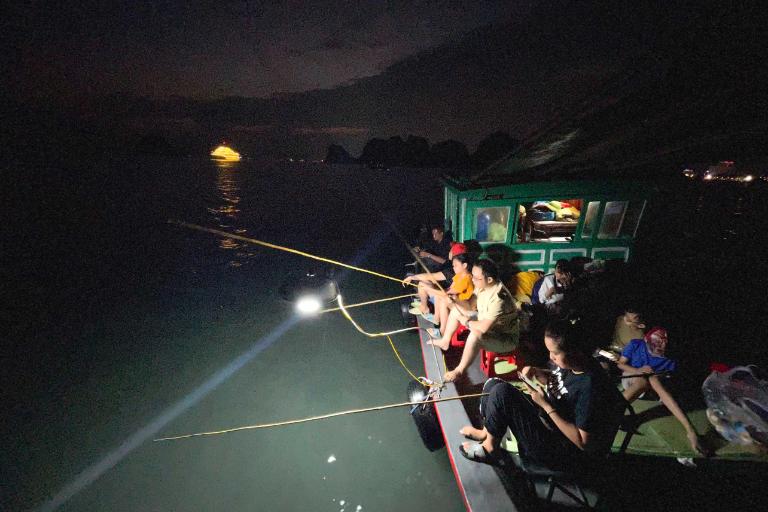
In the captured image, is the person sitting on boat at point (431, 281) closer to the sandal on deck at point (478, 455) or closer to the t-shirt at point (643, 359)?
the t-shirt at point (643, 359)

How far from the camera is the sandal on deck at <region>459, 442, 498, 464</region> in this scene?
3.10 meters

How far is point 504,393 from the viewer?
8.86 feet

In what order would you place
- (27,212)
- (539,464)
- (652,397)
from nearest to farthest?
1. (539,464)
2. (652,397)
3. (27,212)

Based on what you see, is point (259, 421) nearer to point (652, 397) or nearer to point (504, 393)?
point (504, 393)

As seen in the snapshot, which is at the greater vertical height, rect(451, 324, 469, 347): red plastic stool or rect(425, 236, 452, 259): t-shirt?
rect(425, 236, 452, 259): t-shirt

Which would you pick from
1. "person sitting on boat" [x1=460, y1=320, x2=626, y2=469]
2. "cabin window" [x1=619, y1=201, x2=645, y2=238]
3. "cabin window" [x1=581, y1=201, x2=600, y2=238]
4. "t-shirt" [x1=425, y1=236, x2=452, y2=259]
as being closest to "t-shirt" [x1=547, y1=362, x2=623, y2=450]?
"person sitting on boat" [x1=460, y1=320, x2=626, y2=469]

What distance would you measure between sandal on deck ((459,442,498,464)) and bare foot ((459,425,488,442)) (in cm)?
12

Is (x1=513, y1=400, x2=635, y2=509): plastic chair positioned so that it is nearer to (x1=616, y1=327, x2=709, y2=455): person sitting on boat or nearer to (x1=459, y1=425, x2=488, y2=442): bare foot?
(x1=459, y1=425, x2=488, y2=442): bare foot

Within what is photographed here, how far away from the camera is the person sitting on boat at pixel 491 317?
3879 millimetres

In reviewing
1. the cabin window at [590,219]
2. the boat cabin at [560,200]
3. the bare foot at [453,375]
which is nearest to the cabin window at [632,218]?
the boat cabin at [560,200]

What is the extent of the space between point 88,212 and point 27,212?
17.3ft

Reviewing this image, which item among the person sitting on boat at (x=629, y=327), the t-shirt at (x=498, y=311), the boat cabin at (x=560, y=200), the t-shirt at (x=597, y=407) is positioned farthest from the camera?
the boat cabin at (x=560, y=200)

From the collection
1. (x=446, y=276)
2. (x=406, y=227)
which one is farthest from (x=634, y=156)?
(x=406, y=227)

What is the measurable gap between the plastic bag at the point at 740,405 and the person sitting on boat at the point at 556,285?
1.98 m
